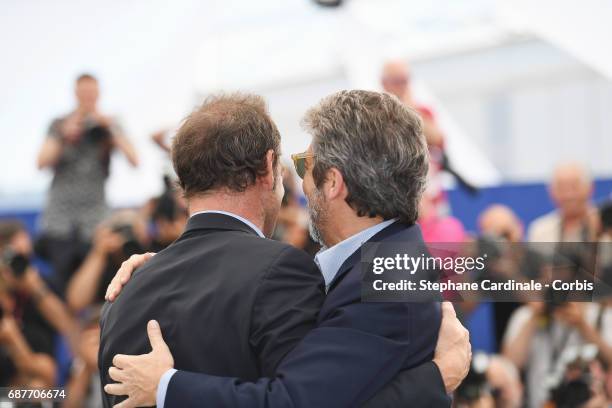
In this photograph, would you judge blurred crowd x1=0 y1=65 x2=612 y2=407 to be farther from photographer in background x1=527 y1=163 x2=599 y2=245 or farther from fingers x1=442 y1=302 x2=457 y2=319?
fingers x1=442 y1=302 x2=457 y2=319

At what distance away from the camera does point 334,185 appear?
171 centimetres

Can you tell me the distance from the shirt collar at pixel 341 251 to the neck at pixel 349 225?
0.5 inches

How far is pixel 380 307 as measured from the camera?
1.58 m

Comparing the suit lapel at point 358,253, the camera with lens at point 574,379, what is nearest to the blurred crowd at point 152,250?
the camera with lens at point 574,379

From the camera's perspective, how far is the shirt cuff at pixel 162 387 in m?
1.57

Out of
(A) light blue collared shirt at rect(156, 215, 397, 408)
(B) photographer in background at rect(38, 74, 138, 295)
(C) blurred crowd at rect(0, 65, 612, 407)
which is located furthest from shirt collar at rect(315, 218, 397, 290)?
(B) photographer in background at rect(38, 74, 138, 295)

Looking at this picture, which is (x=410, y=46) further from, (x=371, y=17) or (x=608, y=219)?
(x=608, y=219)

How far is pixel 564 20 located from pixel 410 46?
212 centimetres

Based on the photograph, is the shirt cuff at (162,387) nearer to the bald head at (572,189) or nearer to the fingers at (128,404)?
the fingers at (128,404)

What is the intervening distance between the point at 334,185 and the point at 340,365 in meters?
0.39

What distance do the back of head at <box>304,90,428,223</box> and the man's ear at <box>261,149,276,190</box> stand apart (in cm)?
10

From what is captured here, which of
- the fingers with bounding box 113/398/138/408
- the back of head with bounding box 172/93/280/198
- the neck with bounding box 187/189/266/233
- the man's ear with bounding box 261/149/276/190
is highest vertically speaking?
the back of head with bounding box 172/93/280/198

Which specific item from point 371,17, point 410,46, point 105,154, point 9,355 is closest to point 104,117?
point 105,154

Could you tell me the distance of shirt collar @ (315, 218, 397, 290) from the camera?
170cm
